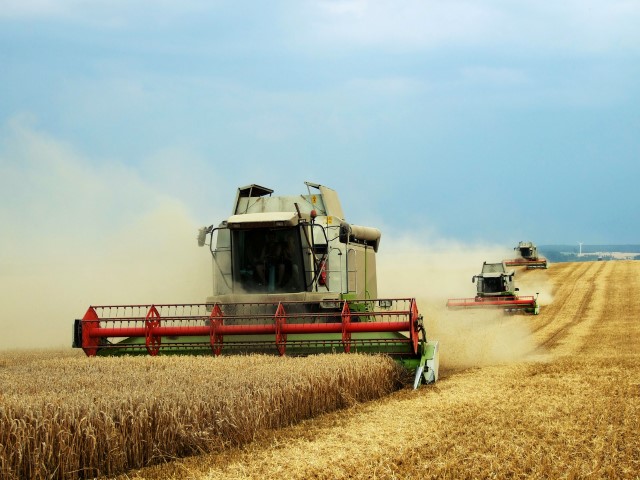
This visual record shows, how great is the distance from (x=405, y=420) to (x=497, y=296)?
76.8ft

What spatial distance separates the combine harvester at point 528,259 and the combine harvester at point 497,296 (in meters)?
18.0

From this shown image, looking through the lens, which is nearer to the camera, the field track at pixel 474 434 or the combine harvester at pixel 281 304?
the field track at pixel 474 434

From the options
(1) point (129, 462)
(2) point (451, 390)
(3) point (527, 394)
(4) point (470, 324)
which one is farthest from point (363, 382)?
(4) point (470, 324)

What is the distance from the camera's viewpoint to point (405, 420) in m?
7.52

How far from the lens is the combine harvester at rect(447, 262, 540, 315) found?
27.4m

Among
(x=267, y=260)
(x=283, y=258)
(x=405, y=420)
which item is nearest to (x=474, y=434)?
(x=405, y=420)

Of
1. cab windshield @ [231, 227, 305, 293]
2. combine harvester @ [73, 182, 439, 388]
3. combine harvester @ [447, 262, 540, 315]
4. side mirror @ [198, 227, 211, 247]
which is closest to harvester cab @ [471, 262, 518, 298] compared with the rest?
combine harvester @ [447, 262, 540, 315]

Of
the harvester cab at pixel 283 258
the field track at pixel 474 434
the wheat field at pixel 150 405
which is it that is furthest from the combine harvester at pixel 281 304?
the field track at pixel 474 434

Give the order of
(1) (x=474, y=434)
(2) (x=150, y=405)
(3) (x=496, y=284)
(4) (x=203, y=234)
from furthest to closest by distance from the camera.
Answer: (3) (x=496, y=284) < (4) (x=203, y=234) < (1) (x=474, y=434) < (2) (x=150, y=405)

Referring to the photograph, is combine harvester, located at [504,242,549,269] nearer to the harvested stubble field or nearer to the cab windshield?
the harvested stubble field

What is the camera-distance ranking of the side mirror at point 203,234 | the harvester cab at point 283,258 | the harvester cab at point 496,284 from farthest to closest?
the harvester cab at point 496,284 → the side mirror at point 203,234 → the harvester cab at point 283,258

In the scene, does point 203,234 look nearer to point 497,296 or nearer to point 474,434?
point 474,434

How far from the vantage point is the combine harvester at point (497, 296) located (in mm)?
27375

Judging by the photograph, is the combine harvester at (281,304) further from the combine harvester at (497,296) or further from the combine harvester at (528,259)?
the combine harvester at (528,259)
